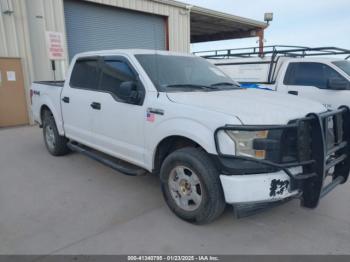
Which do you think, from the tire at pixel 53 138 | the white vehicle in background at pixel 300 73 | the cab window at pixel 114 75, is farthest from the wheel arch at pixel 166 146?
the white vehicle in background at pixel 300 73

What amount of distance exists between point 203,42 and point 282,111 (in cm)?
2321

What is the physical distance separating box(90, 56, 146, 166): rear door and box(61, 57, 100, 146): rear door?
164mm

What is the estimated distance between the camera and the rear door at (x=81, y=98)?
442 centimetres

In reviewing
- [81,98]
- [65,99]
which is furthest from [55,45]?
[81,98]

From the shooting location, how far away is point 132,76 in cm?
371

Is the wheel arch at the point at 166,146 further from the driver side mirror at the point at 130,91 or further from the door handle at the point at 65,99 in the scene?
the door handle at the point at 65,99

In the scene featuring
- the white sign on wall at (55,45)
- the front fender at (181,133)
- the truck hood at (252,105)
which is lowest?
the front fender at (181,133)

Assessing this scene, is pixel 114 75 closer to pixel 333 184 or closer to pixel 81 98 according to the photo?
pixel 81 98

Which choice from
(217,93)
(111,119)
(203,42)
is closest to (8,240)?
(111,119)

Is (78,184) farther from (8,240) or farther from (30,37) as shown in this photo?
(30,37)

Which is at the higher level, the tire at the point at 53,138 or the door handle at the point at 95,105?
the door handle at the point at 95,105

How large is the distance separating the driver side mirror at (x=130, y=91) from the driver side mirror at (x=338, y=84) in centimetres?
454

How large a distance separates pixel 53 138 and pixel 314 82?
18.8ft

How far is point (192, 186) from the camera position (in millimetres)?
3082
